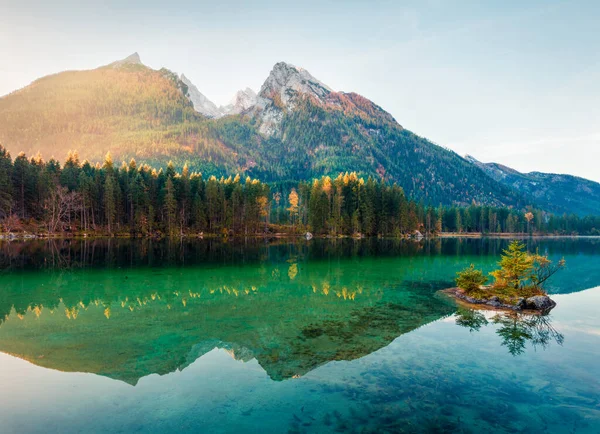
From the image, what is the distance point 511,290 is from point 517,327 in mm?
7456

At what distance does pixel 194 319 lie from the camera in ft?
61.5

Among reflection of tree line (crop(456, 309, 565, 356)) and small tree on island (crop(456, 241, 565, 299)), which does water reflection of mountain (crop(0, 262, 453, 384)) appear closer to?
reflection of tree line (crop(456, 309, 565, 356))

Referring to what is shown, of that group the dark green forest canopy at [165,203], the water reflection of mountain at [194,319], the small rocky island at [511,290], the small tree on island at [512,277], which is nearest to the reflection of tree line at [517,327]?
the small rocky island at [511,290]

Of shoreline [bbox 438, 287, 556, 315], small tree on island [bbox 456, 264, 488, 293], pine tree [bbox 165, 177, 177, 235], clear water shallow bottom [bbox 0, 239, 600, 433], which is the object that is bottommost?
shoreline [bbox 438, 287, 556, 315]

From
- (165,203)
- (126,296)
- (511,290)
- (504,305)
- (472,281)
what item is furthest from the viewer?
(165,203)

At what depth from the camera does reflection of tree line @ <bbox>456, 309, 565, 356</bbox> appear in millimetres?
16000

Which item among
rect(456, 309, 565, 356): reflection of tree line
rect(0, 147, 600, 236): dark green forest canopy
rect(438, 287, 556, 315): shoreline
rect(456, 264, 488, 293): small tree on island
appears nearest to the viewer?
rect(456, 309, 565, 356): reflection of tree line

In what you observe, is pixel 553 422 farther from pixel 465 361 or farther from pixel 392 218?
pixel 392 218

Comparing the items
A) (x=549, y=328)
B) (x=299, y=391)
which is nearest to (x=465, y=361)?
(x=299, y=391)

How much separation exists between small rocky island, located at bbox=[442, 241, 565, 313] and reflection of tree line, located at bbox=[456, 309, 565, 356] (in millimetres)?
1660

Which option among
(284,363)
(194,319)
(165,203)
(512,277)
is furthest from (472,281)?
(165,203)

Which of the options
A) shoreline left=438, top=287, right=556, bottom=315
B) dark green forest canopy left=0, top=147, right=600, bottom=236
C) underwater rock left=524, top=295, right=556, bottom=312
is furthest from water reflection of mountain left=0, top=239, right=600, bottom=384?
dark green forest canopy left=0, top=147, right=600, bottom=236

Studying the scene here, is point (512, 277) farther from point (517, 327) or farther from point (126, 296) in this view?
point (126, 296)

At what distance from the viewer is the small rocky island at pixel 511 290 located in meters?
23.2
